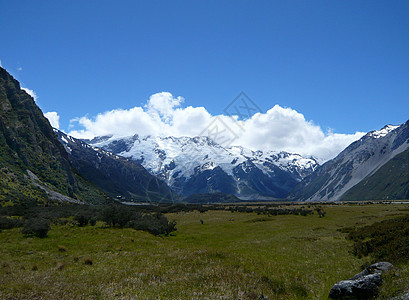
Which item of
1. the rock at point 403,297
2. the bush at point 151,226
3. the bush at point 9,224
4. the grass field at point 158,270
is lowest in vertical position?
the bush at point 151,226

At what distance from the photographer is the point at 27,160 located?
152m

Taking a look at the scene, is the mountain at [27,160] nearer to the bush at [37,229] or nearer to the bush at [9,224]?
the bush at [9,224]

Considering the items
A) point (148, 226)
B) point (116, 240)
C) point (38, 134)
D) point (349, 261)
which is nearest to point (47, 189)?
point (38, 134)

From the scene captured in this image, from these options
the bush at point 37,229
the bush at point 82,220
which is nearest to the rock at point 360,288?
the bush at point 37,229

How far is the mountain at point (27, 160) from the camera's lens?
119 meters

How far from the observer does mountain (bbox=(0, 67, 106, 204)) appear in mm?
118812

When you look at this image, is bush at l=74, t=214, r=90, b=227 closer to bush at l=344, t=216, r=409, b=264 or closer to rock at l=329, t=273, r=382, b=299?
bush at l=344, t=216, r=409, b=264

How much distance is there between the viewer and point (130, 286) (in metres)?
18.9

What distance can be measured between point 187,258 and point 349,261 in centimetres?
1794

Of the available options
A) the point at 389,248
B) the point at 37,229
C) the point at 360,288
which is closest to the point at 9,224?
the point at 37,229

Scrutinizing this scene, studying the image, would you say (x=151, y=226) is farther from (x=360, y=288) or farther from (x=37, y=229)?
(x=360, y=288)

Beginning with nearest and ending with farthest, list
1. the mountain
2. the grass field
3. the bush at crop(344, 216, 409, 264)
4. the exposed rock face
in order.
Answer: the exposed rock face, the grass field, the bush at crop(344, 216, 409, 264), the mountain

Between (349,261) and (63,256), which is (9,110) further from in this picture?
(349,261)

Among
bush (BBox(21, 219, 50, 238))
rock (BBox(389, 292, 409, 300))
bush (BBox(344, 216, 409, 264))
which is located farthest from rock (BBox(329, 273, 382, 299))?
bush (BBox(21, 219, 50, 238))
